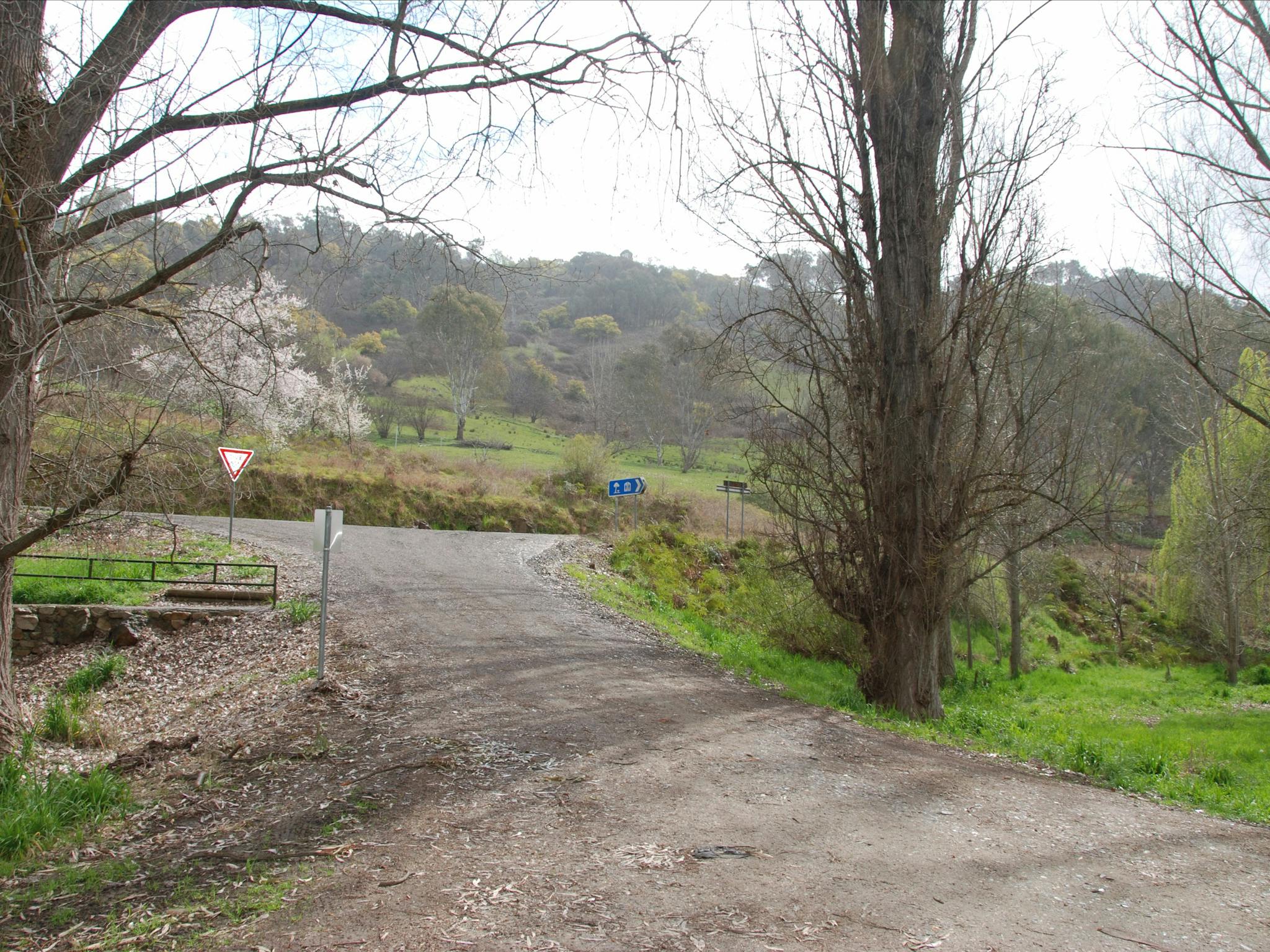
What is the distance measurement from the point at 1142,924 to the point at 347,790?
4.87 m

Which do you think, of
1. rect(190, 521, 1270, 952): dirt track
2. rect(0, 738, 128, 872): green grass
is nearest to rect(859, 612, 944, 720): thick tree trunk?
rect(190, 521, 1270, 952): dirt track

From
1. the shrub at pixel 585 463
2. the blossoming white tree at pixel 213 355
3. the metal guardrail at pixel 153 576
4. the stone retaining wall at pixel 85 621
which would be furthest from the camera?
the shrub at pixel 585 463

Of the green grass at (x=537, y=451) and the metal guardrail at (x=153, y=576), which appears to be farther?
the green grass at (x=537, y=451)

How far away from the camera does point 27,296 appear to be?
211 inches

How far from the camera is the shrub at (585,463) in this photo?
33250 millimetres

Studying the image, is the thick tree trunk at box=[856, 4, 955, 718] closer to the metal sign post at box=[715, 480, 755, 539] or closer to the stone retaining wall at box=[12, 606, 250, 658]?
the metal sign post at box=[715, 480, 755, 539]

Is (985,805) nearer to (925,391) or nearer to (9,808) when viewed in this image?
(925,391)

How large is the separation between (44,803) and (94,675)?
6.34 metres

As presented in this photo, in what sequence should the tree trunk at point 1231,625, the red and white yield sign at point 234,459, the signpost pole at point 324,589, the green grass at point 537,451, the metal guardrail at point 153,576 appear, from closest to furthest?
1. the signpost pole at point 324,589
2. the metal guardrail at point 153,576
3. the red and white yield sign at point 234,459
4. the tree trunk at point 1231,625
5. the green grass at point 537,451

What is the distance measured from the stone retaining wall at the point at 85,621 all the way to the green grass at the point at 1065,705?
23.0 feet

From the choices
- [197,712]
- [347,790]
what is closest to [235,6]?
[347,790]

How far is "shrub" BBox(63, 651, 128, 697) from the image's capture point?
1065cm

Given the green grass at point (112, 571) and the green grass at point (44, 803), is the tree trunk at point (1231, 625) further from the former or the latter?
the green grass at point (44, 803)

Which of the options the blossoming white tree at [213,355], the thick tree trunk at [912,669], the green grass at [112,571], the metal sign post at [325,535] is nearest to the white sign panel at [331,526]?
the metal sign post at [325,535]
